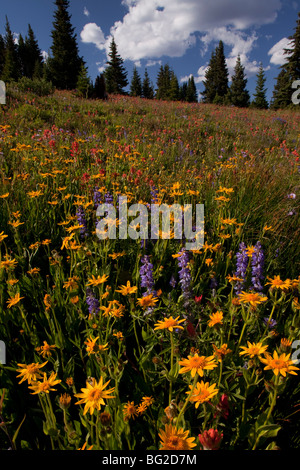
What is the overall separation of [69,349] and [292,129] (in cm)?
1112

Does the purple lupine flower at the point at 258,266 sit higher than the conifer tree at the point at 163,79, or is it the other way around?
the conifer tree at the point at 163,79

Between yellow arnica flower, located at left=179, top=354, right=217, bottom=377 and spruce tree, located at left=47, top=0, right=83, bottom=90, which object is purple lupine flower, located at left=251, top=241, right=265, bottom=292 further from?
spruce tree, located at left=47, top=0, right=83, bottom=90

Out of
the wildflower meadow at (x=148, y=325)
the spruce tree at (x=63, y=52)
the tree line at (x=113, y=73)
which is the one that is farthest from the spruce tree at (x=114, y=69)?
the wildflower meadow at (x=148, y=325)

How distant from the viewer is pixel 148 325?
4.85 ft

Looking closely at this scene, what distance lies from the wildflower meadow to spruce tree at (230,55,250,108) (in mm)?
42487

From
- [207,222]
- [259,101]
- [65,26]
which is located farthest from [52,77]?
[207,222]

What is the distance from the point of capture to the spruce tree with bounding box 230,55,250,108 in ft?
131

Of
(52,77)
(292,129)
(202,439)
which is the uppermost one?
(52,77)

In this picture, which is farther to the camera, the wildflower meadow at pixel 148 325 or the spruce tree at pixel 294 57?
the spruce tree at pixel 294 57

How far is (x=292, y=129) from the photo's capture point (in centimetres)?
980

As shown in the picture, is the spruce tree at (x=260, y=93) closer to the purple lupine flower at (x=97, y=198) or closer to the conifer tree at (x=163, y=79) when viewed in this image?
the conifer tree at (x=163, y=79)

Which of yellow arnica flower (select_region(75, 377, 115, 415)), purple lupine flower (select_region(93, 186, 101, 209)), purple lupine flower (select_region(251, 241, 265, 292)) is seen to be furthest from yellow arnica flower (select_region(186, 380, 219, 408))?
purple lupine flower (select_region(93, 186, 101, 209))

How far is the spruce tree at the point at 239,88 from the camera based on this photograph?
3981 centimetres
